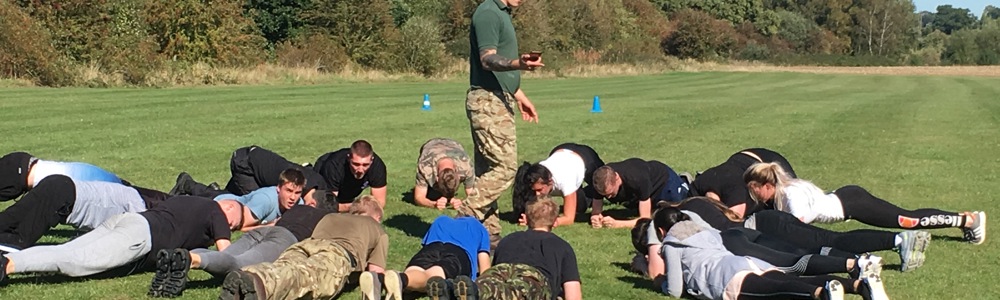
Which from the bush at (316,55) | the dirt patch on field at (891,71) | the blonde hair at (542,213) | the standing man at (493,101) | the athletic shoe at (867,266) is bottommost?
the dirt patch on field at (891,71)

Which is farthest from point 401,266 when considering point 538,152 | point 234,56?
point 234,56

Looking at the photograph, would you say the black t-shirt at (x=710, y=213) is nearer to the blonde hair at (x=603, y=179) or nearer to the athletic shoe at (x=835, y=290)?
the blonde hair at (x=603, y=179)

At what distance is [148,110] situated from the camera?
22766 millimetres

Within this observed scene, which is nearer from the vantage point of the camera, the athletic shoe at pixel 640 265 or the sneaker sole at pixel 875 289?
the sneaker sole at pixel 875 289

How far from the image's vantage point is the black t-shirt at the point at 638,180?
9.76m

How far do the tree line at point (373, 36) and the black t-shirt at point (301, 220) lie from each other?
89.6ft

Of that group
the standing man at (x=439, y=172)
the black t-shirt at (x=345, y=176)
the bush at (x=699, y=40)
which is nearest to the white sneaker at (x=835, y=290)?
the standing man at (x=439, y=172)

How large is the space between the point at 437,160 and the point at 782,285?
5462mm

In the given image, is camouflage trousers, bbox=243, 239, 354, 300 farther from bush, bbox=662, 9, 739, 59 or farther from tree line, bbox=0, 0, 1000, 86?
bush, bbox=662, 9, 739, 59

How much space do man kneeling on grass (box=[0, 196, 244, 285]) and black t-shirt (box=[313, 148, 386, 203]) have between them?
9.09 feet

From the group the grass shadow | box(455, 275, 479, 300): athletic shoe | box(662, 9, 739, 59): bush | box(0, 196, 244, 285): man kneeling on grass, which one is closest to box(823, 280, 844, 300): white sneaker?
box(455, 275, 479, 300): athletic shoe

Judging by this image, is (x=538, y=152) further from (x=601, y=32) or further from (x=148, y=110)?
(x=601, y=32)

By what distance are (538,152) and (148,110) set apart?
1012cm

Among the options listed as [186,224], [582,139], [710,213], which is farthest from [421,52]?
[186,224]
